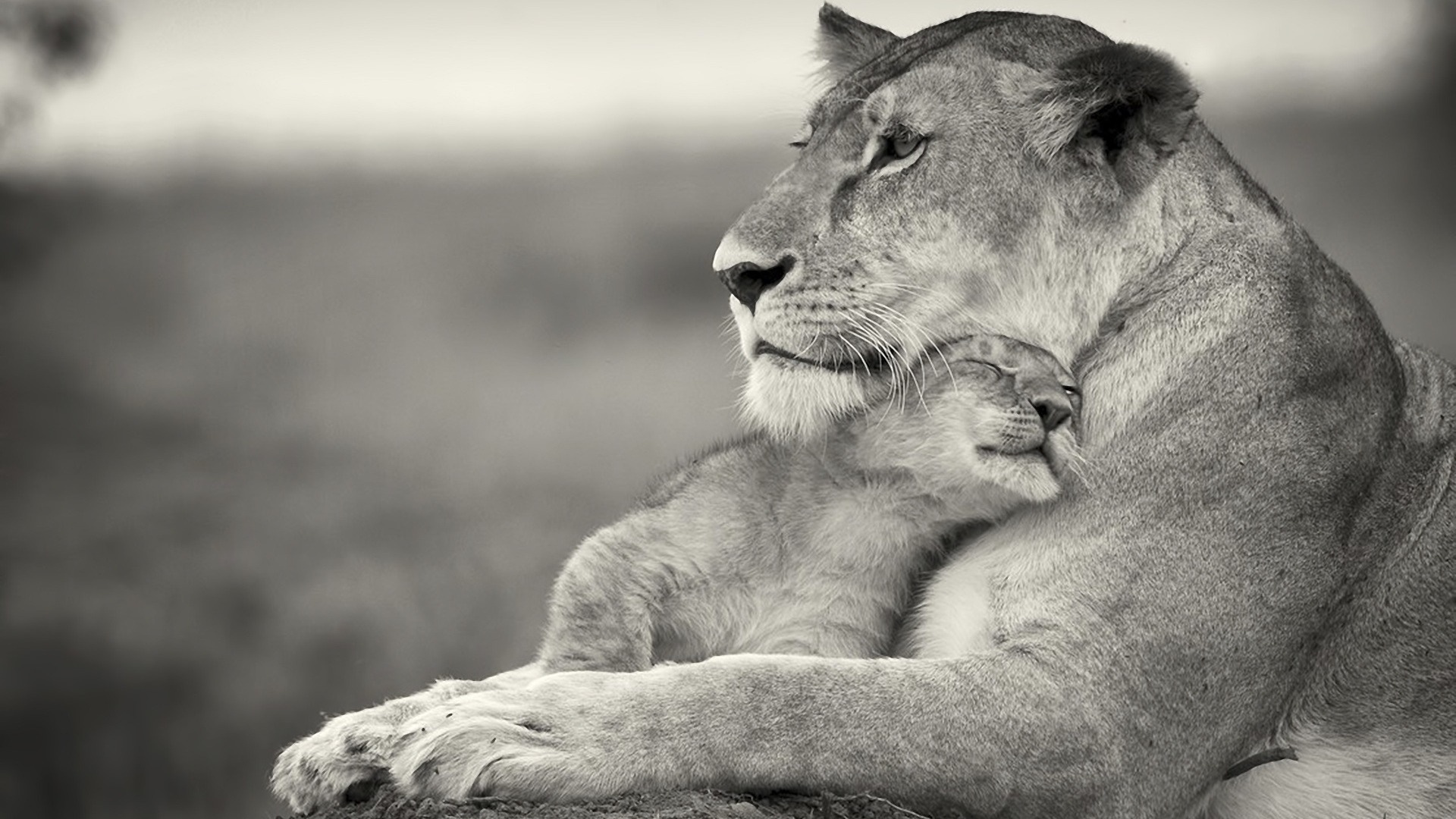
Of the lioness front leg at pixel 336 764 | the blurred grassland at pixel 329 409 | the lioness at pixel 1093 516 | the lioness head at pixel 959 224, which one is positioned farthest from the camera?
the blurred grassland at pixel 329 409

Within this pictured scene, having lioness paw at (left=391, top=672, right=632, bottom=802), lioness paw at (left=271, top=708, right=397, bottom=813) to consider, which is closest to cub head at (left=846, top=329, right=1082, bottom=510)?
lioness paw at (left=391, top=672, right=632, bottom=802)

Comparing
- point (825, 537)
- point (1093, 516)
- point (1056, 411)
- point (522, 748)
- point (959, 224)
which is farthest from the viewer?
point (825, 537)

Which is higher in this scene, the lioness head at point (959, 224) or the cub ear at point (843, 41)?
the cub ear at point (843, 41)

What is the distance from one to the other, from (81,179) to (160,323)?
1230 millimetres

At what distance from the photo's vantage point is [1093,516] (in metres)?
4.23

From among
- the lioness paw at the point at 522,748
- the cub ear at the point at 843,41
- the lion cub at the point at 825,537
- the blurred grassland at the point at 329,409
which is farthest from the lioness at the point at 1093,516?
the blurred grassland at the point at 329,409

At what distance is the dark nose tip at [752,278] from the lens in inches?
179

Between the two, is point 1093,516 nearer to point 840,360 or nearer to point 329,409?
point 840,360

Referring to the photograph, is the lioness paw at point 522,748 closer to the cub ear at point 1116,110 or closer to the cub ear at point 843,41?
the cub ear at point 1116,110

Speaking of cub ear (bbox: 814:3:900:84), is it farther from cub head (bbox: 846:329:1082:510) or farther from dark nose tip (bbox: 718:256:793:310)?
cub head (bbox: 846:329:1082:510)

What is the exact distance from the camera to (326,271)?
1312cm

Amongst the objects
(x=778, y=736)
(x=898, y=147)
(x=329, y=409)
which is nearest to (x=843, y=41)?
(x=898, y=147)

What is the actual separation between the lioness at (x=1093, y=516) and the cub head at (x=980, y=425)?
70 mm

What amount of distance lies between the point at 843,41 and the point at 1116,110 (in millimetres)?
1325
